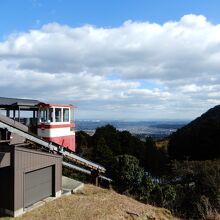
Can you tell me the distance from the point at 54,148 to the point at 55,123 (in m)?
4.19

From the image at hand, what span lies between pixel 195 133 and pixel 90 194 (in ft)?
86.6

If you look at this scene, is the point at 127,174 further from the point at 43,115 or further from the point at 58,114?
the point at 43,115

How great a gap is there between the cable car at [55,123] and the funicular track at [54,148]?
7.49 feet

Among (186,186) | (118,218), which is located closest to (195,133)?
(186,186)

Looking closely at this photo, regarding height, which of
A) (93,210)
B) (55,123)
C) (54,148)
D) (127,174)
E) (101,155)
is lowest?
(93,210)

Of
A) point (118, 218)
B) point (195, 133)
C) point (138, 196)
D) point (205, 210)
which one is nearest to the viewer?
point (118, 218)

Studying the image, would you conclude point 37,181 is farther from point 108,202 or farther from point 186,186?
point 186,186

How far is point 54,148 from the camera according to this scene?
23.5 metres

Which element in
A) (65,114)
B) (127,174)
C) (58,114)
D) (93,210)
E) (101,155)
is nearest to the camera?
(93,210)

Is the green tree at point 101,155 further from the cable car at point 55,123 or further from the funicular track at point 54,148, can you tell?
the funicular track at point 54,148

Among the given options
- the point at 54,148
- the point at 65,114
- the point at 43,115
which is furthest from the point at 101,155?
the point at 54,148

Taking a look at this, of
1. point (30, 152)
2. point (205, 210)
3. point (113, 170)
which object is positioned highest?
point (30, 152)

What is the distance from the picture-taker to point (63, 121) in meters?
28.7

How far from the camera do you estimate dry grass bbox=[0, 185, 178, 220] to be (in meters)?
17.2
